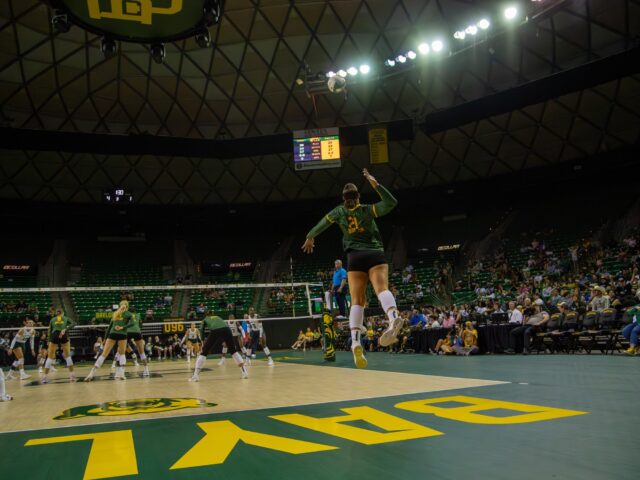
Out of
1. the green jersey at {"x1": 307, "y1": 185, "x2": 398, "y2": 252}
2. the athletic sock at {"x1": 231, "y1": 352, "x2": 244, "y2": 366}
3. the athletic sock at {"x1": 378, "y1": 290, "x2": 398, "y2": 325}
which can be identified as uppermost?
the green jersey at {"x1": 307, "y1": 185, "x2": 398, "y2": 252}

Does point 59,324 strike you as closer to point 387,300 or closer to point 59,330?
point 59,330

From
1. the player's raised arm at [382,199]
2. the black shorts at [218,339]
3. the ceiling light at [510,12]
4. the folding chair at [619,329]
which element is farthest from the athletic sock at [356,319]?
the ceiling light at [510,12]

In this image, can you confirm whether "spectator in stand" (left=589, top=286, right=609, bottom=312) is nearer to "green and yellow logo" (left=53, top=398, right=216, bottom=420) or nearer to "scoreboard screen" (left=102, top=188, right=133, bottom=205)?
"green and yellow logo" (left=53, top=398, right=216, bottom=420)

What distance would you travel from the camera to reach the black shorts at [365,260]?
589 centimetres

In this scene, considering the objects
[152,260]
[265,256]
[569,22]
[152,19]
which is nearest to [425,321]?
[152,19]

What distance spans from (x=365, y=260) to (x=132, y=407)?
175 inches

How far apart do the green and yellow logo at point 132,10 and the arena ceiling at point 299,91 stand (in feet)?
43.4

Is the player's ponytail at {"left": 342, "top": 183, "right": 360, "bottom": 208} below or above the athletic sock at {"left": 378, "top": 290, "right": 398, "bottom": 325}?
above

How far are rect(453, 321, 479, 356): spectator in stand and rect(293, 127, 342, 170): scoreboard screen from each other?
39.3 feet

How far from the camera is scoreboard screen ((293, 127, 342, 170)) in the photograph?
26.0 meters

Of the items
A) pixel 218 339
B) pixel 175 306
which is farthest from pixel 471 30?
pixel 175 306

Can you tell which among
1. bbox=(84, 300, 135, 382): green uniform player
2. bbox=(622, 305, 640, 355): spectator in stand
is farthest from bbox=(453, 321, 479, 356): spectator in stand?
bbox=(84, 300, 135, 382): green uniform player

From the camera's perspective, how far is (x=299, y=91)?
30.5 meters

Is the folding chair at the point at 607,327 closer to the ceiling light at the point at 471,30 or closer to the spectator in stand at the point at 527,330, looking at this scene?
the spectator in stand at the point at 527,330
